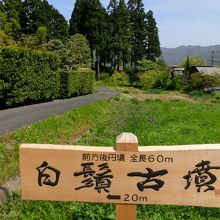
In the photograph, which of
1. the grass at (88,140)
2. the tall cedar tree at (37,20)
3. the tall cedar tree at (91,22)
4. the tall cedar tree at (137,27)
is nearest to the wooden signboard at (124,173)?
the grass at (88,140)

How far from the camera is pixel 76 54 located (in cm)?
Result: 4803

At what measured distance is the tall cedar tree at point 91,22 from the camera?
62.0 meters

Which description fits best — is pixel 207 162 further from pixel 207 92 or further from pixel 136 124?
pixel 207 92

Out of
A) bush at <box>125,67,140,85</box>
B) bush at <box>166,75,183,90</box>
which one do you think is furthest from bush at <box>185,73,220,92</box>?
bush at <box>125,67,140,85</box>

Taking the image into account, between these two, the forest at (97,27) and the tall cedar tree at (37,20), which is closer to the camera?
the forest at (97,27)

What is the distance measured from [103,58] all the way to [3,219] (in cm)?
7079

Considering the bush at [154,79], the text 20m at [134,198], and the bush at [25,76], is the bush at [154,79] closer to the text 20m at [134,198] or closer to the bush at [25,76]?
the bush at [25,76]

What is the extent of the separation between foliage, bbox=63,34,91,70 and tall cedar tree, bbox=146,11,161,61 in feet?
73.1

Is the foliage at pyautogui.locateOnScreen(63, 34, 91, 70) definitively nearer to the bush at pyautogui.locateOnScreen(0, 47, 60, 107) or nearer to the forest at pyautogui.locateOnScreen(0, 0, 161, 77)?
the forest at pyautogui.locateOnScreen(0, 0, 161, 77)

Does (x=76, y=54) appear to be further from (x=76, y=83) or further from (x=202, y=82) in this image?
(x=202, y=82)

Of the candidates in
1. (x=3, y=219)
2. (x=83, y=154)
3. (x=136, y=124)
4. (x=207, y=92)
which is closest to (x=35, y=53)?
(x=136, y=124)

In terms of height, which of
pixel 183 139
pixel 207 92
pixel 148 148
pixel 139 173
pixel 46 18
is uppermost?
pixel 46 18

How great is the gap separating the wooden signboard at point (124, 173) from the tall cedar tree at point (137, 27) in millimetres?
72214

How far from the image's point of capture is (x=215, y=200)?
3.16m
